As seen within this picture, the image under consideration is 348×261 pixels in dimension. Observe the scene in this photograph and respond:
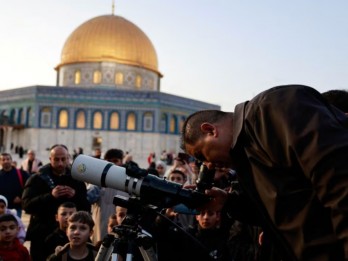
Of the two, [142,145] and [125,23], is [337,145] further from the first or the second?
[125,23]

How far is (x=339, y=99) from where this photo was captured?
2227 mm

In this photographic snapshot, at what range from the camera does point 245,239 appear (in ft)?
10.6

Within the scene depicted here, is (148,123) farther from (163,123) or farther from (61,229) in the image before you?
(61,229)

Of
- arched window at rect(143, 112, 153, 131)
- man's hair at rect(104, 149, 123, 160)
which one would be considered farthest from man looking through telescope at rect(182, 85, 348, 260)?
arched window at rect(143, 112, 153, 131)

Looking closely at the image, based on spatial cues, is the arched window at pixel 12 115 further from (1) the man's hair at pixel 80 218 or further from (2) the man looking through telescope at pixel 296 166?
(2) the man looking through telescope at pixel 296 166

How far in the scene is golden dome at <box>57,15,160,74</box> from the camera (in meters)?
40.0

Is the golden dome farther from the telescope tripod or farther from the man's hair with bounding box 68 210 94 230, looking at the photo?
the telescope tripod

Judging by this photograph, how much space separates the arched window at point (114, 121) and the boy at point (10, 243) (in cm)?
3416

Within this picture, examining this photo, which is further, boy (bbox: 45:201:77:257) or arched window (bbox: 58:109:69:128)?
arched window (bbox: 58:109:69:128)

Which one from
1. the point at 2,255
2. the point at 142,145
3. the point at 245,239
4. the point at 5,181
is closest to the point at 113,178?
the point at 245,239

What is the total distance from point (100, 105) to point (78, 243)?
34582 mm

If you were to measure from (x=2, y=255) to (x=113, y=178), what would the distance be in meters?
2.39

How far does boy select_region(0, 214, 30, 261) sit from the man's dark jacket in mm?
3018

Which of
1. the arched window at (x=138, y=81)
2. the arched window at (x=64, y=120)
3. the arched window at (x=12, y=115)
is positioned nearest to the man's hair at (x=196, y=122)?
the arched window at (x=64, y=120)
